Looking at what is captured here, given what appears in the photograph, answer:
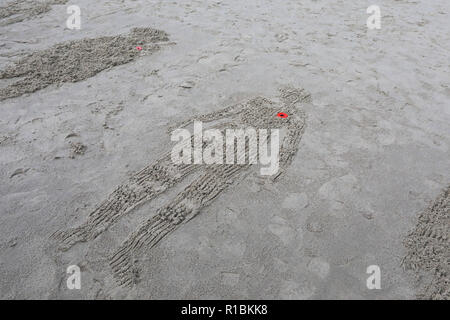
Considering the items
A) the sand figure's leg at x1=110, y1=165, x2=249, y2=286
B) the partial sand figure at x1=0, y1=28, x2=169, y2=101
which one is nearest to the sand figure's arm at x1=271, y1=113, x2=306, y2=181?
the sand figure's leg at x1=110, y1=165, x2=249, y2=286

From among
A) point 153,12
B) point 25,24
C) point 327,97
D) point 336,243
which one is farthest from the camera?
point 153,12

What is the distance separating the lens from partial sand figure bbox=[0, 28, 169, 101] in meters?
3.50

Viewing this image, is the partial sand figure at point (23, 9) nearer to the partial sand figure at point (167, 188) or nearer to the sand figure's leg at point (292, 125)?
the partial sand figure at point (167, 188)

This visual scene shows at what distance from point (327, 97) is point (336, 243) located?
184cm

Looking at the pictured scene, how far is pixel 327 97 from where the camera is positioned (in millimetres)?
3383

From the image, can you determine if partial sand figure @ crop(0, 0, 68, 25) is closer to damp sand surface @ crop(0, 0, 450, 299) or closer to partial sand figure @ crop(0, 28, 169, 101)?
damp sand surface @ crop(0, 0, 450, 299)

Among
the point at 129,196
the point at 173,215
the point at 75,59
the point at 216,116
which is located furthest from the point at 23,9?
the point at 173,215

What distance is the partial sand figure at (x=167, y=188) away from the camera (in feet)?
6.54

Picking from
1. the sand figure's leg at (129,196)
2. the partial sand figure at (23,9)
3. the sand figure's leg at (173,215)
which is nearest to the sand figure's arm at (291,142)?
the sand figure's leg at (173,215)

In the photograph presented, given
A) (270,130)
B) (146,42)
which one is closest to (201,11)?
(146,42)

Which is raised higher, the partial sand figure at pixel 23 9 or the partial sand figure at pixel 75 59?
the partial sand figure at pixel 23 9

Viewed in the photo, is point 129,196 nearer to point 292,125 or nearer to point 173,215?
point 173,215

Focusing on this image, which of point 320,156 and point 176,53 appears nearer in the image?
point 320,156
